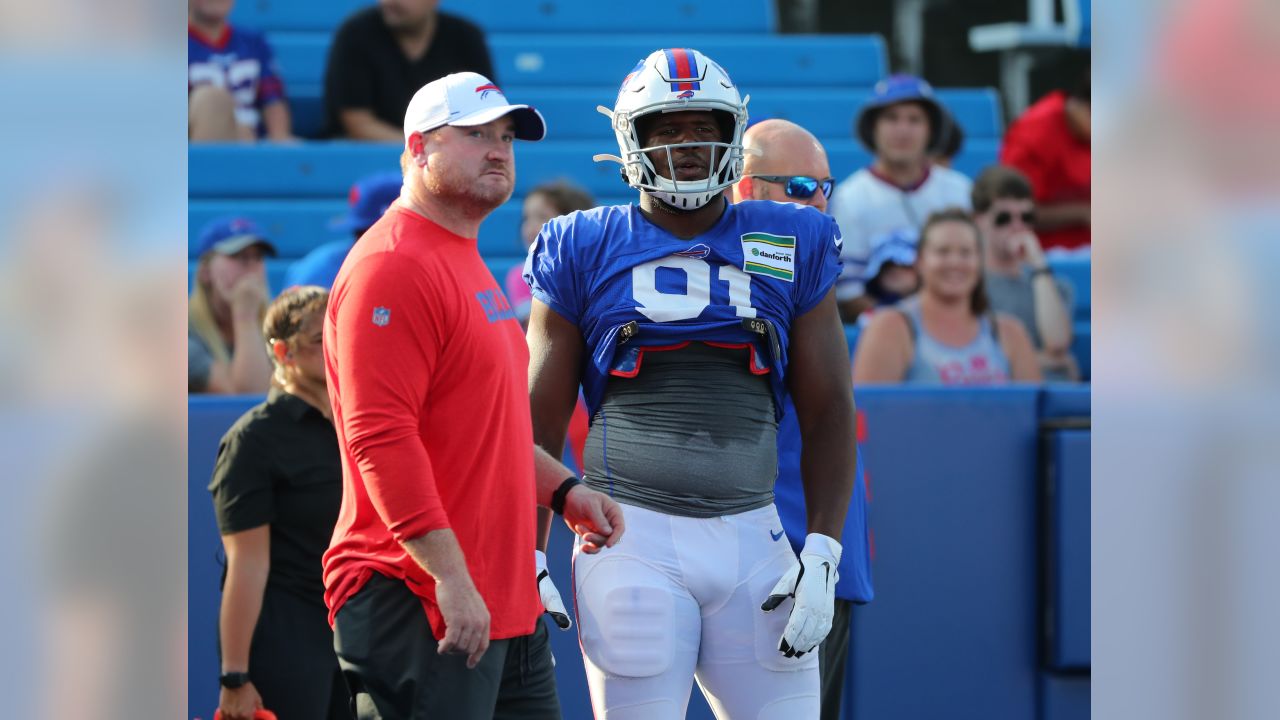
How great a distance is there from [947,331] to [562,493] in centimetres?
273

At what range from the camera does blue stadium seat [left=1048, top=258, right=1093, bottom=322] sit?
21.6 ft

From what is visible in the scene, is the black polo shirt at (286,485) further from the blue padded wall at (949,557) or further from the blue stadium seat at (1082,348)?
the blue stadium seat at (1082,348)

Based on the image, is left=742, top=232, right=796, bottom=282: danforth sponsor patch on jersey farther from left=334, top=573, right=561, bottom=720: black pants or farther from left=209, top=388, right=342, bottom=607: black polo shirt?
left=209, top=388, right=342, bottom=607: black polo shirt

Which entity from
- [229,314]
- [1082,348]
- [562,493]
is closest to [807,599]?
[562,493]

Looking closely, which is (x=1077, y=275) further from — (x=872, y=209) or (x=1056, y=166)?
(x=872, y=209)

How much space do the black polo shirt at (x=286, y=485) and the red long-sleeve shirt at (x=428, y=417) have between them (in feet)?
3.29

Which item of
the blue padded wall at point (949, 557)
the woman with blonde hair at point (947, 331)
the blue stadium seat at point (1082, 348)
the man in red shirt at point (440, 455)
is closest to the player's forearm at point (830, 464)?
the man in red shirt at point (440, 455)

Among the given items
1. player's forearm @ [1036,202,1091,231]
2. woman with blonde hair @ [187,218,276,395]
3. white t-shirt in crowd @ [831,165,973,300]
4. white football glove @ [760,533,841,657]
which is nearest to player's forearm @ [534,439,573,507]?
white football glove @ [760,533,841,657]

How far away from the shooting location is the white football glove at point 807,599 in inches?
95.0

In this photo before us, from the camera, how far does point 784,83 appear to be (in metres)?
8.19

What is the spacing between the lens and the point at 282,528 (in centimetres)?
355

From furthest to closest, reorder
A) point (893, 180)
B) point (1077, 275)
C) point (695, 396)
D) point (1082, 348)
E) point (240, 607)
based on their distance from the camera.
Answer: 1. point (1077, 275)
2. point (1082, 348)
3. point (893, 180)
4. point (240, 607)
5. point (695, 396)

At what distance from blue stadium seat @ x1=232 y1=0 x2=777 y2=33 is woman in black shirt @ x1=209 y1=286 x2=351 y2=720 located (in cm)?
490
